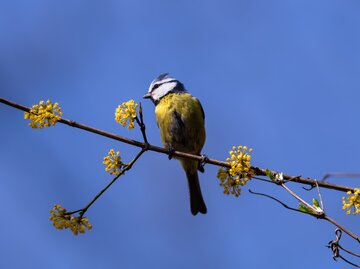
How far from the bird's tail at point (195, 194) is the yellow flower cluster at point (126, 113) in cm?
272

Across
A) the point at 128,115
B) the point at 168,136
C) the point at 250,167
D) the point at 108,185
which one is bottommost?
the point at 108,185

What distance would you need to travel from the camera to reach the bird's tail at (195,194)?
5.66 m

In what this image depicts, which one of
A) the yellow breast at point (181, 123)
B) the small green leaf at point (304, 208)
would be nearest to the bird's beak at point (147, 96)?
the yellow breast at point (181, 123)

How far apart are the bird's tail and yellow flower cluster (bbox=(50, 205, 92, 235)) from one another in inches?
116

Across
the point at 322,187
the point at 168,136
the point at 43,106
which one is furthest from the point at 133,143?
the point at 168,136

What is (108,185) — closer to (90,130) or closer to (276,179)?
(90,130)

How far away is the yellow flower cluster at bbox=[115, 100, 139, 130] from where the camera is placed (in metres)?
3.08

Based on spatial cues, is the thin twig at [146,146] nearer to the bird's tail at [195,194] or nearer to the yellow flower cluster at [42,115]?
the yellow flower cluster at [42,115]

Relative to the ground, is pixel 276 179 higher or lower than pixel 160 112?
lower

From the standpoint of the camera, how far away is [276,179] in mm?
2498

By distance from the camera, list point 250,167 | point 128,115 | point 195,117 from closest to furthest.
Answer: point 250,167, point 128,115, point 195,117

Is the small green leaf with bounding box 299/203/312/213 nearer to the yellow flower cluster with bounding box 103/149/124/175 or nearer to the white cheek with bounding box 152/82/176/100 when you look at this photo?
the yellow flower cluster with bounding box 103/149/124/175

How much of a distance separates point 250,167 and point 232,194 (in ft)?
1.04

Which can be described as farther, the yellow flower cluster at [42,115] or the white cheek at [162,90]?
the white cheek at [162,90]
